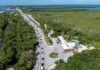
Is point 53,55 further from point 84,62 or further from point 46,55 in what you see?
point 84,62

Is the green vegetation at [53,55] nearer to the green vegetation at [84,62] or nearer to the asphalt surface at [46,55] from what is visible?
the asphalt surface at [46,55]

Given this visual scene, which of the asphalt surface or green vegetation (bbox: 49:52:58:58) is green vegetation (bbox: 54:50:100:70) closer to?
the asphalt surface

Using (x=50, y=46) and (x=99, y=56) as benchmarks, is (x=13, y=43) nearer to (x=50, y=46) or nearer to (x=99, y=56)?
(x=50, y=46)

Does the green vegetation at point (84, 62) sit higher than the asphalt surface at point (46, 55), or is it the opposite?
the green vegetation at point (84, 62)

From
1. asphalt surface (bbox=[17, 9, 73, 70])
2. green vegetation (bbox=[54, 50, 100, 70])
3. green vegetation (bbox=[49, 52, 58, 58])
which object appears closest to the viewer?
green vegetation (bbox=[54, 50, 100, 70])

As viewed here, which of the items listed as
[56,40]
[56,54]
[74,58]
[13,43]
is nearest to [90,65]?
[74,58]

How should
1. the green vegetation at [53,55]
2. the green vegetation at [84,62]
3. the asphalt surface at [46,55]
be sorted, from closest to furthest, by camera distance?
the green vegetation at [84,62], the asphalt surface at [46,55], the green vegetation at [53,55]

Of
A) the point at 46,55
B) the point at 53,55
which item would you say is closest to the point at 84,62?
the point at 53,55

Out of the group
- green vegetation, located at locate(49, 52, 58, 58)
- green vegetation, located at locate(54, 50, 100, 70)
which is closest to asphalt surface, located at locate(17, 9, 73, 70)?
green vegetation, located at locate(49, 52, 58, 58)

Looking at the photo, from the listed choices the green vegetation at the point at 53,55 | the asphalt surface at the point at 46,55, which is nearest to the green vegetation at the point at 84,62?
the asphalt surface at the point at 46,55

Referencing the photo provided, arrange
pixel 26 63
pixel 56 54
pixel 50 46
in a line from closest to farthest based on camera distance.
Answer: pixel 26 63 < pixel 56 54 < pixel 50 46

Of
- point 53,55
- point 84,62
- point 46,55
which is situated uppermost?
point 84,62
